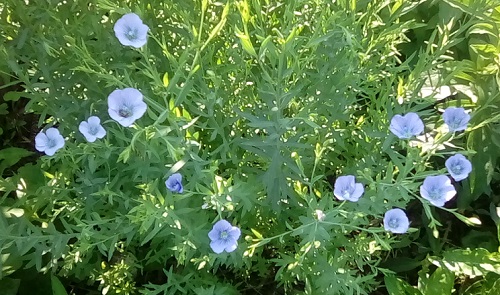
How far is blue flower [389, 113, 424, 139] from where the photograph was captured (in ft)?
2.46

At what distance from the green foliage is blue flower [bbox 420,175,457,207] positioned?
0.6 inches

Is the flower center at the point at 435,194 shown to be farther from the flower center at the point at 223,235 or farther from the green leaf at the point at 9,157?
the green leaf at the point at 9,157

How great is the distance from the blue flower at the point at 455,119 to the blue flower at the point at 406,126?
4 cm

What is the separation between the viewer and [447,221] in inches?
49.4

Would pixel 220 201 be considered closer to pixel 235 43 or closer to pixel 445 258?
pixel 235 43

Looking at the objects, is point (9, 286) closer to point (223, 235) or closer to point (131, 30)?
point (223, 235)

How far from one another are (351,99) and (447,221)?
0.55 metres

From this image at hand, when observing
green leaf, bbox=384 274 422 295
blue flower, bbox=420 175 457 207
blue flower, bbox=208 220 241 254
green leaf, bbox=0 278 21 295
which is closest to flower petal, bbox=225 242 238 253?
blue flower, bbox=208 220 241 254

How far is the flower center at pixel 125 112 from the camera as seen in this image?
679 mm

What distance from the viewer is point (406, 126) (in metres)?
0.76

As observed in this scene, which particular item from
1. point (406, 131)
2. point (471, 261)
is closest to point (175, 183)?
point (406, 131)

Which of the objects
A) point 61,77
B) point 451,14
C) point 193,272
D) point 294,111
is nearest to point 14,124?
point 61,77

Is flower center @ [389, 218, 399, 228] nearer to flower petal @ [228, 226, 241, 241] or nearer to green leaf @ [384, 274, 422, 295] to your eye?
flower petal @ [228, 226, 241, 241]

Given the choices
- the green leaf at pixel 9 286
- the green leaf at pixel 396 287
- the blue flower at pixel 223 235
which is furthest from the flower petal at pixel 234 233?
the green leaf at pixel 9 286
